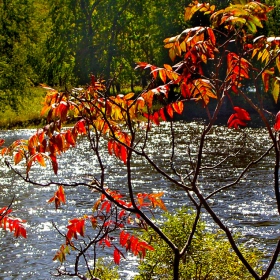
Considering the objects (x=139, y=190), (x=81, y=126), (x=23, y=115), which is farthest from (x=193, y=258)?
(x=23, y=115)

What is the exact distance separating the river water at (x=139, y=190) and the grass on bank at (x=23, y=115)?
12054 millimetres

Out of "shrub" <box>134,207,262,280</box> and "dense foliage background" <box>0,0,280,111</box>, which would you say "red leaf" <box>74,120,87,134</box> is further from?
"dense foliage background" <box>0,0,280,111</box>

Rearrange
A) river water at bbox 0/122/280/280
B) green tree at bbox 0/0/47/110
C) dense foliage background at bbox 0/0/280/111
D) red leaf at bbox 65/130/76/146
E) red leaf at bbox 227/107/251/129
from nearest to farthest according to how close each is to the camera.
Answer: red leaf at bbox 65/130/76/146 → red leaf at bbox 227/107/251/129 → river water at bbox 0/122/280/280 → green tree at bbox 0/0/47/110 → dense foliage background at bbox 0/0/280/111

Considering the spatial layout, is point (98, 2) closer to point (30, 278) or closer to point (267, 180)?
point (267, 180)

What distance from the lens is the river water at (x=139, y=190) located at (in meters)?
12.9

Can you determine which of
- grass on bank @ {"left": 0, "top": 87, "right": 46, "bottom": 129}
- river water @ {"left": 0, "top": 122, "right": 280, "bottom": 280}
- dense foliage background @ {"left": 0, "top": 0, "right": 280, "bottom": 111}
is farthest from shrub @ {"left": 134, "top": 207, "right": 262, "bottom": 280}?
dense foliage background @ {"left": 0, "top": 0, "right": 280, "bottom": 111}

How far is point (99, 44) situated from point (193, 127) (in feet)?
64.9

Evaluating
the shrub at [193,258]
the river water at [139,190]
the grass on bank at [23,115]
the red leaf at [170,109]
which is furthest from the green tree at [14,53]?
the red leaf at [170,109]

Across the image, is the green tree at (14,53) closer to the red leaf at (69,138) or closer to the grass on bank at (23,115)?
the grass on bank at (23,115)

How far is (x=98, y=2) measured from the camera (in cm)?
5175

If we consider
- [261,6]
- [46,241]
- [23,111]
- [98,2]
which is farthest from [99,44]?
[261,6]

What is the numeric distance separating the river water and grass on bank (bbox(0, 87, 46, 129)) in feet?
39.5

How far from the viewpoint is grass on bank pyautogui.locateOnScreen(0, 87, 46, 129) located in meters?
40.8

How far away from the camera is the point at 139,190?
1892 cm
